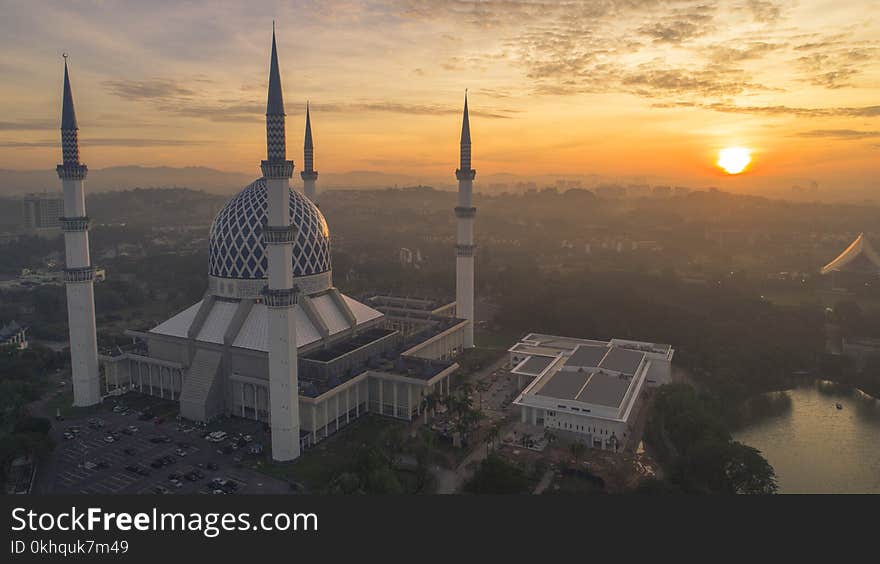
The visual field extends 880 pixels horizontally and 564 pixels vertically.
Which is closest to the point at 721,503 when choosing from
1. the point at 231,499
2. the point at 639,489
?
the point at 639,489

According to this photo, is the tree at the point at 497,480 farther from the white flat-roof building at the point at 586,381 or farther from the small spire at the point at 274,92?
the small spire at the point at 274,92

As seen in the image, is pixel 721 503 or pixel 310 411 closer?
pixel 721 503

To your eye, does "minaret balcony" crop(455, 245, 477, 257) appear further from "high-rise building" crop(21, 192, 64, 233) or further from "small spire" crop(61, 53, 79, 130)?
"high-rise building" crop(21, 192, 64, 233)

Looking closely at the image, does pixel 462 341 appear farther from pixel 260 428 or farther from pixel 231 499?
pixel 231 499

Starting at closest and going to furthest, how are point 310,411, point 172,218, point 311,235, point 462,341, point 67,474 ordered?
point 67,474
point 310,411
point 311,235
point 462,341
point 172,218

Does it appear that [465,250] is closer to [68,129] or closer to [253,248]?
[253,248]

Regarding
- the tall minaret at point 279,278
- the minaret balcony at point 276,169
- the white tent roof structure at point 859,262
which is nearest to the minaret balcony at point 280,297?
the tall minaret at point 279,278
